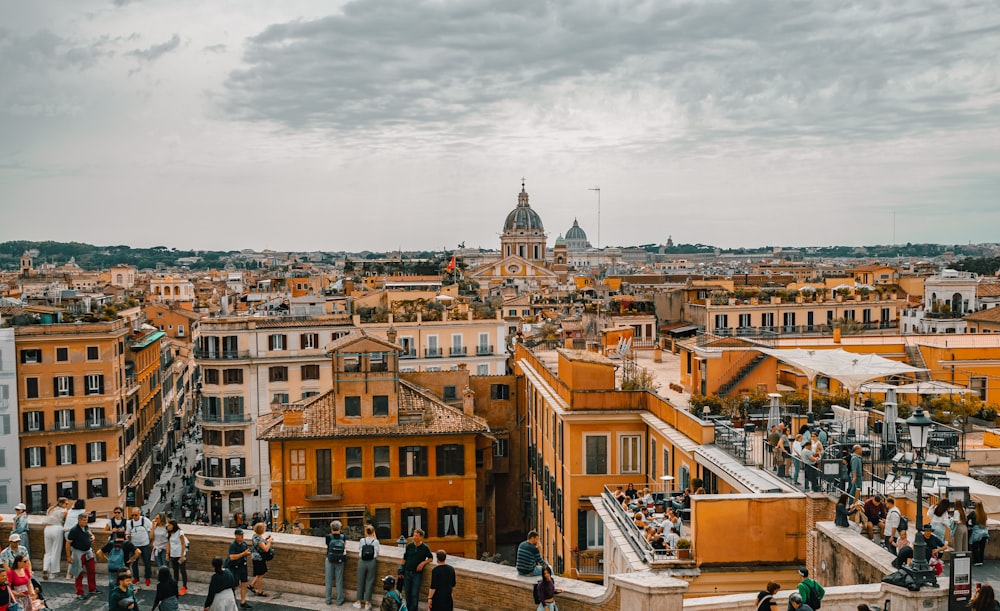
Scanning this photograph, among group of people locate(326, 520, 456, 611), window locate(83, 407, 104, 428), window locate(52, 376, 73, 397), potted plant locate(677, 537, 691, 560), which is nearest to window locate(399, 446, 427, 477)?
potted plant locate(677, 537, 691, 560)

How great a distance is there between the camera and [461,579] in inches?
507

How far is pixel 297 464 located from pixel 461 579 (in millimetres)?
18845

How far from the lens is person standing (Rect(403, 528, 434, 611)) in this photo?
12609mm

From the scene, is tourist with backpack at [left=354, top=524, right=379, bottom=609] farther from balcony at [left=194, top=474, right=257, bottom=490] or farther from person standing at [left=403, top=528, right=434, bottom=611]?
balcony at [left=194, top=474, right=257, bottom=490]

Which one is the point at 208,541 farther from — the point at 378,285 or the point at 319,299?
the point at 378,285

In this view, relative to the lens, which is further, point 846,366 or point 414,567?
point 846,366

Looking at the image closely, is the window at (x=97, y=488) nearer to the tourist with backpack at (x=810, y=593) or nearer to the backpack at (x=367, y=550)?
the backpack at (x=367, y=550)

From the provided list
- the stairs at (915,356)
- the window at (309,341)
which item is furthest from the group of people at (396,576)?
the window at (309,341)

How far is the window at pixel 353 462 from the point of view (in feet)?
102

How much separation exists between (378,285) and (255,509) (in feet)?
130

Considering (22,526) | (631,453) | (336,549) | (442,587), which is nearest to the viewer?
(442,587)

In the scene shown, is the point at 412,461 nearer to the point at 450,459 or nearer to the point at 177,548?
the point at 450,459

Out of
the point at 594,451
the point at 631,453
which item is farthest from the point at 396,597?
the point at 631,453

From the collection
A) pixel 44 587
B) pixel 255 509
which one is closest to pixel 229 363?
pixel 255 509
